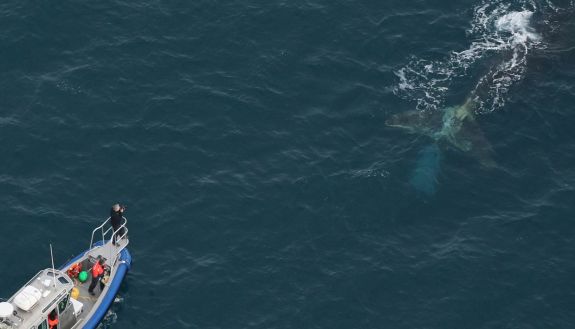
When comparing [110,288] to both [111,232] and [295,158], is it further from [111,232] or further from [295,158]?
[295,158]

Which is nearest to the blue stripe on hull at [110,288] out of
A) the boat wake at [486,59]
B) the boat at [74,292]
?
the boat at [74,292]

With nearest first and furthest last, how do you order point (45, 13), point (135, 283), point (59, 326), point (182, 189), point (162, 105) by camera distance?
point (59, 326) → point (135, 283) → point (182, 189) → point (162, 105) → point (45, 13)

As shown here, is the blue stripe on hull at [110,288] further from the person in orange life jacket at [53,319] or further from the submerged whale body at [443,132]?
the submerged whale body at [443,132]

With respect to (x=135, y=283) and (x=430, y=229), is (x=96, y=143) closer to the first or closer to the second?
(x=135, y=283)

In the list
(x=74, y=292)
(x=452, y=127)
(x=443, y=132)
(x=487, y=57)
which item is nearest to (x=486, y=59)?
(x=487, y=57)

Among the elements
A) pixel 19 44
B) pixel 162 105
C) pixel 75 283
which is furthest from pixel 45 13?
pixel 75 283

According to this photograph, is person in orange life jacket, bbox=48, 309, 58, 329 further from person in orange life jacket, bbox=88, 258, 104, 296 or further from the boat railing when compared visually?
the boat railing
